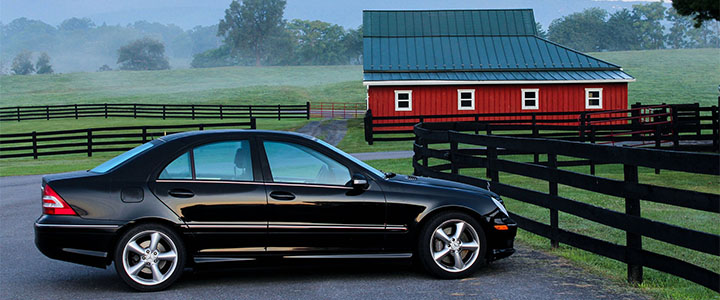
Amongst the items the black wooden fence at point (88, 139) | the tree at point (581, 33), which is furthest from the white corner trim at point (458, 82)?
the tree at point (581, 33)

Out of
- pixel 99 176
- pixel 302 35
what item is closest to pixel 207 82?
pixel 302 35

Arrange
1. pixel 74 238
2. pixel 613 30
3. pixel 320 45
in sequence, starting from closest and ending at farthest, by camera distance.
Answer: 1. pixel 74 238
2. pixel 613 30
3. pixel 320 45

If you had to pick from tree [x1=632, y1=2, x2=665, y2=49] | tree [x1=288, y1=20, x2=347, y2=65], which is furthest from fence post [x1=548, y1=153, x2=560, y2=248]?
tree [x1=632, y1=2, x2=665, y2=49]

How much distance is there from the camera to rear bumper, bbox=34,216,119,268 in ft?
22.1

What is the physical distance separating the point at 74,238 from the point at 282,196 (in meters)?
1.79

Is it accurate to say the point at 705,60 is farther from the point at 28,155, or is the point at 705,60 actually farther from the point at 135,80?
the point at 28,155

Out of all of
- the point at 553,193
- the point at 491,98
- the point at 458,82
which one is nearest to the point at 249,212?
the point at 553,193

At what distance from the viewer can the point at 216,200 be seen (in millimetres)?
6910

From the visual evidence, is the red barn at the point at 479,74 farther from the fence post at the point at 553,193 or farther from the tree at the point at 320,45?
the tree at the point at 320,45

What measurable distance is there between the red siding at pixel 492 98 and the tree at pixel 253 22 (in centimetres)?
10116

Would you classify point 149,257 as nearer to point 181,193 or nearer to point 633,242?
point 181,193

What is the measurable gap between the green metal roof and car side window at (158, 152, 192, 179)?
1212 inches

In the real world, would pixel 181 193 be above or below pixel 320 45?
below

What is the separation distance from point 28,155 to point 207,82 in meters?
79.2
